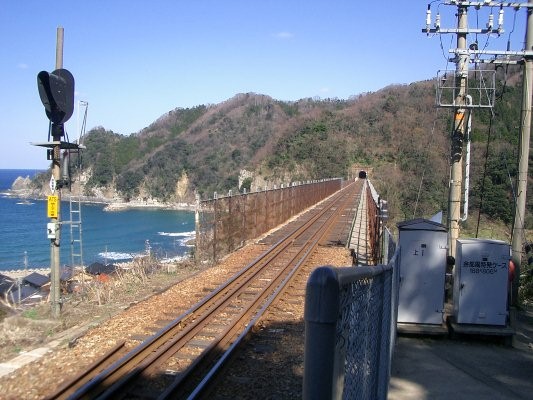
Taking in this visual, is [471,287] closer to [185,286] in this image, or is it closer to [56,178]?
[185,286]

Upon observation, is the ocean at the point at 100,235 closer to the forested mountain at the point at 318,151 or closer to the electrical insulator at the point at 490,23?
the forested mountain at the point at 318,151

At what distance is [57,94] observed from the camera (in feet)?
34.5

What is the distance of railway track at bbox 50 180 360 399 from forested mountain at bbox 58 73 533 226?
81.0 ft

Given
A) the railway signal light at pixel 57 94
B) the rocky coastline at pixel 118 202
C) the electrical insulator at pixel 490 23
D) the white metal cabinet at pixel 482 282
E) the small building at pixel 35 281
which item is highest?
the electrical insulator at pixel 490 23

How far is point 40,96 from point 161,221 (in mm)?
92401

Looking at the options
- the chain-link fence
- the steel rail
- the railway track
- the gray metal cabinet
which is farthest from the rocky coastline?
the gray metal cabinet

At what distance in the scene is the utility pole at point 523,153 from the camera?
38.7 ft

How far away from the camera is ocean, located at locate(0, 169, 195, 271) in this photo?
59.3 m

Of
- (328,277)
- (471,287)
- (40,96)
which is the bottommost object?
(471,287)

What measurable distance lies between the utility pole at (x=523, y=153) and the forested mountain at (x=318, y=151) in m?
21.9

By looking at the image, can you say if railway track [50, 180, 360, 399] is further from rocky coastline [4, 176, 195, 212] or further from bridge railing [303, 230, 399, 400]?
rocky coastline [4, 176, 195, 212]

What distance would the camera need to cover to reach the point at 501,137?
222 ft

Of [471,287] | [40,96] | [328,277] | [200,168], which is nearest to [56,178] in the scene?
[40,96]

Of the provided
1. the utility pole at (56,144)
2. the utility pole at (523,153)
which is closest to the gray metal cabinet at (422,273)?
the utility pole at (523,153)
